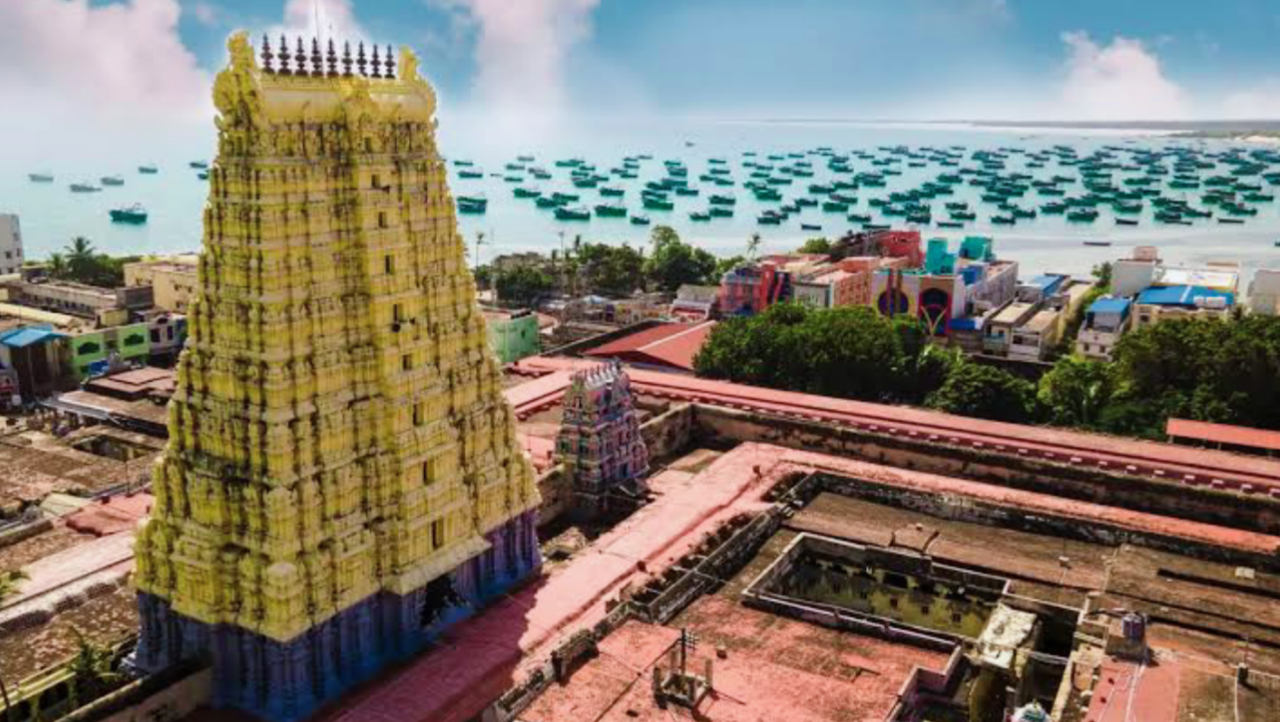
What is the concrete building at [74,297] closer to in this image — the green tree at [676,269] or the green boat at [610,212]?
the green tree at [676,269]

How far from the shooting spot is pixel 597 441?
30.9 meters

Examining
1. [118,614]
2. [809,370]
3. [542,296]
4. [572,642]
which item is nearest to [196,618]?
[118,614]

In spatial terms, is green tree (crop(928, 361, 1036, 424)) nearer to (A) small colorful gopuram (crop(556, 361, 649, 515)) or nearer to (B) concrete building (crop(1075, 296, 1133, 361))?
(B) concrete building (crop(1075, 296, 1133, 361))

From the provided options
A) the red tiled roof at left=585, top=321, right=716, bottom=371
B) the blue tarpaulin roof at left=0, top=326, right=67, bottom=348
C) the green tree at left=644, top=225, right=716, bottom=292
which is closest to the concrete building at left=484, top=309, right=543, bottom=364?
the red tiled roof at left=585, top=321, right=716, bottom=371

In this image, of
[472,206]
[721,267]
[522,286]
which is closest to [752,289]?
[721,267]

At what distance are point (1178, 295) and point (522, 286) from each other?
3758 centimetres

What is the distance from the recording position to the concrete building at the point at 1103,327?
51656 mm

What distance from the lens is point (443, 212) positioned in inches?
912

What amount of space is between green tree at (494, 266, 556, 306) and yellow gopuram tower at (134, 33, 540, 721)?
44704 mm

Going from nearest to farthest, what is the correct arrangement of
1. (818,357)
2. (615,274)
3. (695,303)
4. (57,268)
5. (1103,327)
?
(818,357)
(1103,327)
(695,303)
(57,268)
(615,274)

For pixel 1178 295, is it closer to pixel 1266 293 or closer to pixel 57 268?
pixel 1266 293

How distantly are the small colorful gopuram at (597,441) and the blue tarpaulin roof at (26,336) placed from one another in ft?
83.4

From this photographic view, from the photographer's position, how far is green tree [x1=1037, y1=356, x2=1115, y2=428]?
134 ft

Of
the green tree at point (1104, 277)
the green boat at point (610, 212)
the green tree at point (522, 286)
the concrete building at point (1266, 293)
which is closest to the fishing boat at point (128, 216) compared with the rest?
the green boat at point (610, 212)
